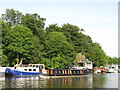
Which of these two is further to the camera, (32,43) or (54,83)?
(32,43)

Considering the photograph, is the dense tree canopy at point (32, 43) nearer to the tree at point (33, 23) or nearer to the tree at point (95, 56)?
the tree at point (33, 23)

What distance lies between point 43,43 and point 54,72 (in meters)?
18.8

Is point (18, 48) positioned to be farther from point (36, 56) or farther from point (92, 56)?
point (92, 56)

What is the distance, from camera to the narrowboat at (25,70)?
7041cm

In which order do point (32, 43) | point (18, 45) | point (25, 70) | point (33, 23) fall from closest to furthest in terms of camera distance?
point (25, 70), point (18, 45), point (32, 43), point (33, 23)

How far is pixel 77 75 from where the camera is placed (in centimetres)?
8156

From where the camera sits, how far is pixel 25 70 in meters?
74.9

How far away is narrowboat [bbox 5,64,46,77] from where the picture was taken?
70.4m

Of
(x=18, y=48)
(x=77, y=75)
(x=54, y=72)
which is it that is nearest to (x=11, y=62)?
(x=18, y=48)

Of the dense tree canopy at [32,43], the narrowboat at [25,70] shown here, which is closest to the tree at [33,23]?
the dense tree canopy at [32,43]

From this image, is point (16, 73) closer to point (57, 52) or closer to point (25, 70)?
point (25, 70)

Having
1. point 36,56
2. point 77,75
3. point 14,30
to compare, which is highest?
point 14,30

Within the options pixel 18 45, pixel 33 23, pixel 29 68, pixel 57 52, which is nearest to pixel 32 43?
pixel 18 45

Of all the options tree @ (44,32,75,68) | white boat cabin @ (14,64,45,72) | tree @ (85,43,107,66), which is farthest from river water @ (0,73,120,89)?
tree @ (85,43,107,66)
